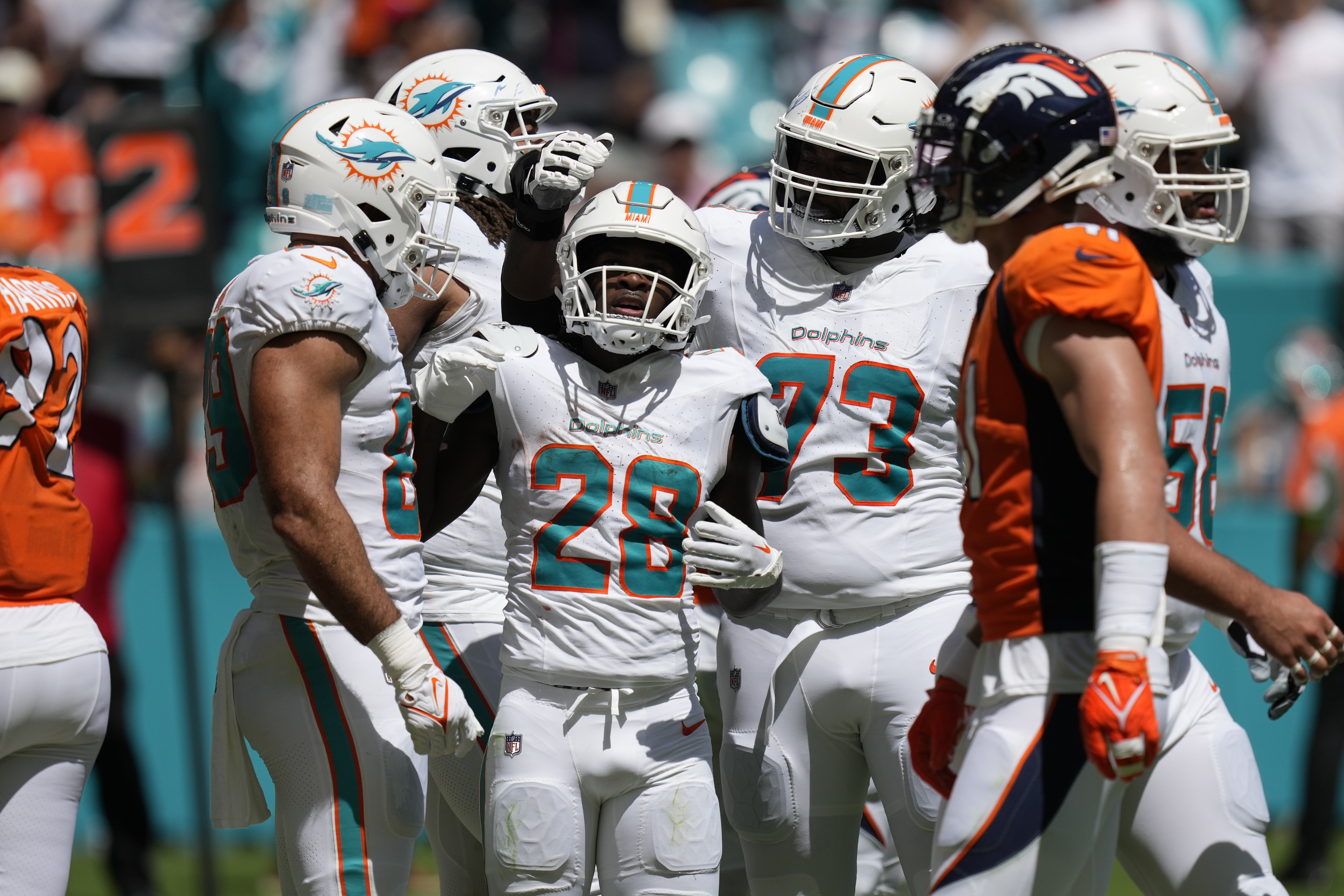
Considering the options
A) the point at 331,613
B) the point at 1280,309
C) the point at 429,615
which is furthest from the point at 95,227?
the point at 1280,309

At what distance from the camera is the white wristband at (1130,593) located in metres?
2.73

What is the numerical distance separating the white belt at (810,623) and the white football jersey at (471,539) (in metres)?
0.75

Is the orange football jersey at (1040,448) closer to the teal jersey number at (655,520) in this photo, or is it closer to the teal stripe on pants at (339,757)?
the teal jersey number at (655,520)

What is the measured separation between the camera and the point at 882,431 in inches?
162

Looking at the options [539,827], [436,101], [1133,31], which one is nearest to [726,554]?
[539,827]

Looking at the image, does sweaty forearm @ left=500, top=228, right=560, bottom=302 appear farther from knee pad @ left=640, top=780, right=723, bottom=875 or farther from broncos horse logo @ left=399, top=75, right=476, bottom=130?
knee pad @ left=640, top=780, right=723, bottom=875

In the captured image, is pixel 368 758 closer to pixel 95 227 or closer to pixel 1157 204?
pixel 1157 204

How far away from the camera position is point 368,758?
11.8ft

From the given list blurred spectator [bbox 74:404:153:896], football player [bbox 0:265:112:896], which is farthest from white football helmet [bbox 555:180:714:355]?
blurred spectator [bbox 74:404:153:896]

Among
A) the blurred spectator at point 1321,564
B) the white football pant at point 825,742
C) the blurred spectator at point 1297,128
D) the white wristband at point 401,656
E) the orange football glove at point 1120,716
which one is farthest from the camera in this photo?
the blurred spectator at point 1297,128

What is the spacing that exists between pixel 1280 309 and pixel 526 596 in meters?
6.42

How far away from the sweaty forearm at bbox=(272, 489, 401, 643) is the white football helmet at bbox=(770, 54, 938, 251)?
1.44 metres

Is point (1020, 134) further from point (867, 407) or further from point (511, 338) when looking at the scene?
point (511, 338)

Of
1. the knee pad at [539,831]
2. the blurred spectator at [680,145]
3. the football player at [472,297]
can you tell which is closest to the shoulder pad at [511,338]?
the football player at [472,297]
